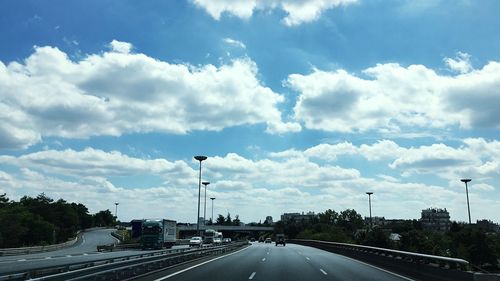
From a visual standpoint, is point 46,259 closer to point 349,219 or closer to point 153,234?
point 153,234

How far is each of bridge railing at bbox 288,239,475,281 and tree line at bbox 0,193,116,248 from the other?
71.3m

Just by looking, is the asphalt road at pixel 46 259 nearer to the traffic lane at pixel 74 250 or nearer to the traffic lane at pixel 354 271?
the traffic lane at pixel 74 250

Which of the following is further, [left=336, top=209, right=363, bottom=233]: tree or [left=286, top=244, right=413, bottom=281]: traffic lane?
[left=336, top=209, right=363, bottom=233]: tree

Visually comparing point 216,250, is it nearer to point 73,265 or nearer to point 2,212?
point 73,265

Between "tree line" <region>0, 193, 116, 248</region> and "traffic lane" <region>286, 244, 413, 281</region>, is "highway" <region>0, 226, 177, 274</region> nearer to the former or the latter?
"traffic lane" <region>286, 244, 413, 281</region>

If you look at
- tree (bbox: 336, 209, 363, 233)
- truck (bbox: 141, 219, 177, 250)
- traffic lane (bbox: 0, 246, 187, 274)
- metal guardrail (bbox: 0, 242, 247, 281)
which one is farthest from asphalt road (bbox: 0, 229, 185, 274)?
tree (bbox: 336, 209, 363, 233)

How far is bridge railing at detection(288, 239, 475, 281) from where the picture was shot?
14758mm

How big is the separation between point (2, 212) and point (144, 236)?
5129cm

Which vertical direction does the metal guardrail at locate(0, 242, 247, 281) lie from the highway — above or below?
above

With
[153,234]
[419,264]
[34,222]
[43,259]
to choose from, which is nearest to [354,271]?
[419,264]

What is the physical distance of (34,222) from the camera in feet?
360

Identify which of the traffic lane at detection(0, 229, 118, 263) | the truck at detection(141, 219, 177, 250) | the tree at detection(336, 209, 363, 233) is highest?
the tree at detection(336, 209, 363, 233)

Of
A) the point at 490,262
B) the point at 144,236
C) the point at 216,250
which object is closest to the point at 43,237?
the point at 144,236

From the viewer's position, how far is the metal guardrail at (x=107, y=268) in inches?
442
